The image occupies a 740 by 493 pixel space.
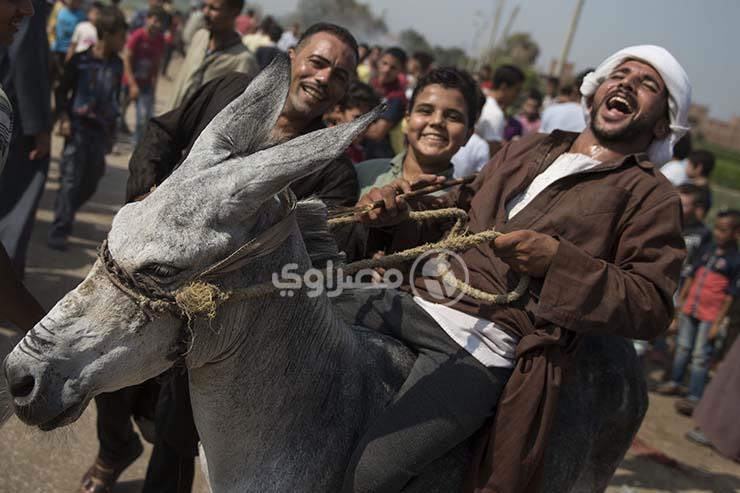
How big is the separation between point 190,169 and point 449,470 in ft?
4.69

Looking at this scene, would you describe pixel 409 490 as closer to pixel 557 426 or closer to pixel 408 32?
pixel 557 426

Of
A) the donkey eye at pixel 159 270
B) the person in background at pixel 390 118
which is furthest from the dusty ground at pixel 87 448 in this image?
the person in background at pixel 390 118

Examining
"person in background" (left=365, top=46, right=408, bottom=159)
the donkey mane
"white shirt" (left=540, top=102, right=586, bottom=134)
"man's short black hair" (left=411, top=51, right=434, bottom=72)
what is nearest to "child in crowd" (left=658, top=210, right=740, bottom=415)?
"white shirt" (left=540, top=102, right=586, bottom=134)

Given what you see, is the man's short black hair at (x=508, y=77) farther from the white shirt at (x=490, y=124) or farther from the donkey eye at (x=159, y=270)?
the donkey eye at (x=159, y=270)

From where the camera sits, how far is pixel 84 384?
6.73 feet

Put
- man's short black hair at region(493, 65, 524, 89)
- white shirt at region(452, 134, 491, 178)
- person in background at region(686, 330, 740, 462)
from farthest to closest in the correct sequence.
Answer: man's short black hair at region(493, 65, 524, 89) < person in background at region(686, 330, 740, 462) < white shirt at region(452, 134, 491, 178)

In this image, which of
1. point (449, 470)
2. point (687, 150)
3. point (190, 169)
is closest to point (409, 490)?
point (449, 470)

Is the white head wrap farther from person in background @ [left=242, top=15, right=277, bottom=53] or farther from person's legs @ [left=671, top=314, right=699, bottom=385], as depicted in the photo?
person in background @ [left=242, top=15, right=277, bottom=53]

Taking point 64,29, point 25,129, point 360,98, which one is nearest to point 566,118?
point 360,98

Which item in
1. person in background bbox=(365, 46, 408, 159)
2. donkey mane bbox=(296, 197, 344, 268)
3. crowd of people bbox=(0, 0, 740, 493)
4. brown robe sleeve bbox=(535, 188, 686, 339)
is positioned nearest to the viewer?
donkey mane bbox=(296, 197, 344, 268)

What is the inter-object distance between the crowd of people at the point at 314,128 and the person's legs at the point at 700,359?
0.05ft

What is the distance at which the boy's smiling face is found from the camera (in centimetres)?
364

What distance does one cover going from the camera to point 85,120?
7.58 metres

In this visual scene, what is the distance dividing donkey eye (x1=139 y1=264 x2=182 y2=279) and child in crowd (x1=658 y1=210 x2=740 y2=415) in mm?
7135
